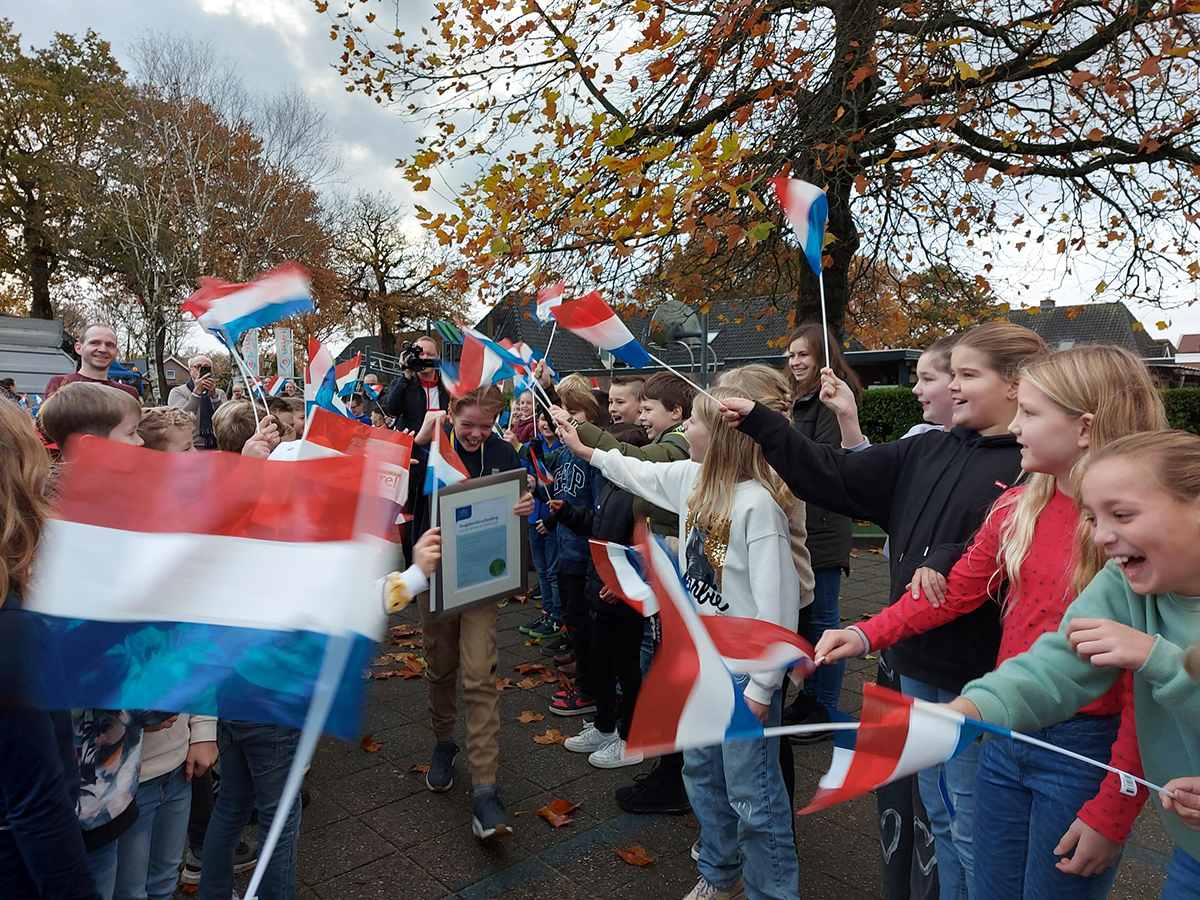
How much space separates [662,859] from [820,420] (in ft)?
7.06

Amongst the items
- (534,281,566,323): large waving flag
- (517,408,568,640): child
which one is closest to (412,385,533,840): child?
(534,281,566,323): large waving flag

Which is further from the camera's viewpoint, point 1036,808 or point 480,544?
point 480,544

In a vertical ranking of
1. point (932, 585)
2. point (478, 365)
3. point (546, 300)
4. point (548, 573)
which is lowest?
point (548, 573)

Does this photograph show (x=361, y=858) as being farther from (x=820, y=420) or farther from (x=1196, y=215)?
(x=1196, y=215)

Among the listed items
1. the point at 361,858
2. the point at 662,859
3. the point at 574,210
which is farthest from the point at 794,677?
the point at 574,210

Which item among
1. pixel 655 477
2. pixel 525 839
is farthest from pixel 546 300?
pixel 525 839

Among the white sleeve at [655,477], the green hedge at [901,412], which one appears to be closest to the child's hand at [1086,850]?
the white sleeve at [655,477]

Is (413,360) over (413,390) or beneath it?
over

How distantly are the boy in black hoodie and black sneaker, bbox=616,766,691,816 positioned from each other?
377mm

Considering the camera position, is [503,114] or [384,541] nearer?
[384,541]

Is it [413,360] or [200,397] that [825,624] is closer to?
[413,360]

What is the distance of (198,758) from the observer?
227 cm

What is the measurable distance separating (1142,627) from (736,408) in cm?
128

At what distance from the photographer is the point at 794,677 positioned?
2053mm
